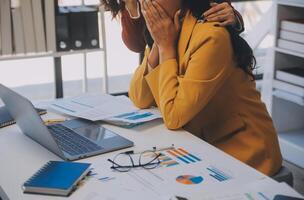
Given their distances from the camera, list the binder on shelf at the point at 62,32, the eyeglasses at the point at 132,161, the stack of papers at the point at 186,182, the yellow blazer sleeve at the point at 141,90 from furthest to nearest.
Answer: the binder on shelf at the point at 62,32 → the yellow blazer sleeve at the point at 141,90 → the eyeglasses at the point at 132,161 → the stack of papers at the point at 186,182

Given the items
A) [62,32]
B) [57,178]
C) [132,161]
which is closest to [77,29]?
[62,32]

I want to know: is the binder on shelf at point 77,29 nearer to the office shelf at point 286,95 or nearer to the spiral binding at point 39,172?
the office shelf at point 286,95

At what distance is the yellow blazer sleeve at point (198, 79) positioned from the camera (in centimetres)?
160

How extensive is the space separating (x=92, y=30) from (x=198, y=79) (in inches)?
70.0

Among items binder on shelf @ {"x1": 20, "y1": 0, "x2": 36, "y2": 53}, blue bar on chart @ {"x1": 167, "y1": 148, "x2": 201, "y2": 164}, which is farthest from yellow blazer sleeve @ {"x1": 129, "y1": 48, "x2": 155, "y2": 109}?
binder on shelf @ {"x1": 20, "y1": 0, "x2": 36, "y2": 53}

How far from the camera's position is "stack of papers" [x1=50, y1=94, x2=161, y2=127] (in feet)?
5.80

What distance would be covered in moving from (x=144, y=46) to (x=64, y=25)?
112 cm

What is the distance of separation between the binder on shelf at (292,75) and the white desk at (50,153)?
152 cm

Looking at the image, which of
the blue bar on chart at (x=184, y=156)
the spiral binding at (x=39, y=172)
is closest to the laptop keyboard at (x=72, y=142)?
the spiral binding at (x=39, y=172)

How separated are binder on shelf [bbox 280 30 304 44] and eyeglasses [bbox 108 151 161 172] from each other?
5.82 feet

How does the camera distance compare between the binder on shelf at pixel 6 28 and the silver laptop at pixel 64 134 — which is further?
the binder on shelf at pixel 6 28

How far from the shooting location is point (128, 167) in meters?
1.39

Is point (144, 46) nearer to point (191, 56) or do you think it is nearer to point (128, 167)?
point (191, 56)

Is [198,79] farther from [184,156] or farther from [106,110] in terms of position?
[106,110]
